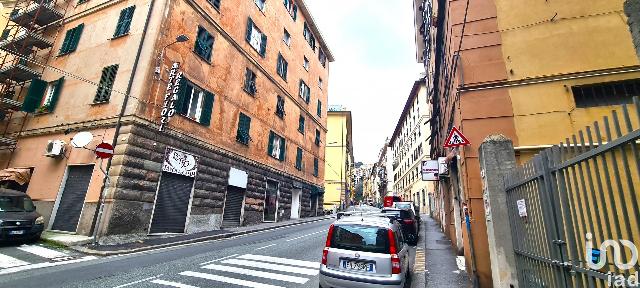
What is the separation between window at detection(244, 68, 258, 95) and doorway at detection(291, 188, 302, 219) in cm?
983

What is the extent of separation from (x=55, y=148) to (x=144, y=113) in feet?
14.5

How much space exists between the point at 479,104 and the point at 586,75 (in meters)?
2.48

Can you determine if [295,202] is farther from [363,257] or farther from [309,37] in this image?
[363,257]

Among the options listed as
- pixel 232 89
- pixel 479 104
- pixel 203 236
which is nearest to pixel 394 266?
pixel 479 104

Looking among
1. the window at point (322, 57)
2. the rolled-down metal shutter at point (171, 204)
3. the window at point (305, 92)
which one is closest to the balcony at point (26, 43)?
the rolled-down metal shutter at point (171, 204)

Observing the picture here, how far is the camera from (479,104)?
823cm

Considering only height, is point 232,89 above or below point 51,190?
above

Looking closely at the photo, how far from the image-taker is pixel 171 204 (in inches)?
528

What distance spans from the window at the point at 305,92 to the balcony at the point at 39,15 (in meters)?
17.1

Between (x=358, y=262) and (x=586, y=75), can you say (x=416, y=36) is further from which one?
(x=358, y=262)

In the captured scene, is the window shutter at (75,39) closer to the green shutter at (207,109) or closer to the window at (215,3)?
the window at (215,3)

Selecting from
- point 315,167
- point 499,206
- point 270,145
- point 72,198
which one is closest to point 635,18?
point 499,206

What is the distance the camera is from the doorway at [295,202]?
84.8 ft

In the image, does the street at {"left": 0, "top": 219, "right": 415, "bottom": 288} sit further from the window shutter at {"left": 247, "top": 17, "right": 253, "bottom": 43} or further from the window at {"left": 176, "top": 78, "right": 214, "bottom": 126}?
the window shutter at {"left": 247, "top": 17, "right": 253, "bottom": 43}
